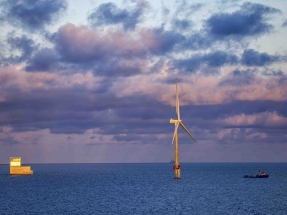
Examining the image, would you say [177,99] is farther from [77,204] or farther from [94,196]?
[77,204]

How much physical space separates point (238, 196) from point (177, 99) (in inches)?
2065

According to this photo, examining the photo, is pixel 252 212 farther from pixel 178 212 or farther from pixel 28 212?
pixel 28 212

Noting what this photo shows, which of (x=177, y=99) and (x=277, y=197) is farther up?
(x=177, y=99)

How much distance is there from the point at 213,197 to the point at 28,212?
168ft

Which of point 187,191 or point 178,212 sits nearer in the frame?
point 178,212

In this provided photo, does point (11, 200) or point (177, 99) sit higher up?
point (177, 99)

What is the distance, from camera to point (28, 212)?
318 feet

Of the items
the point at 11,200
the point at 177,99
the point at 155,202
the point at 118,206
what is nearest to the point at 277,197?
the point at 155,202

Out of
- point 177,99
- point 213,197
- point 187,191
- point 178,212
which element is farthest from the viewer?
point 177,99

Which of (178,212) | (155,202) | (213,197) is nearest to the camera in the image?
(178,212)

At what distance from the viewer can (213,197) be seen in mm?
126500

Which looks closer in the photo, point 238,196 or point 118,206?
point 118,206

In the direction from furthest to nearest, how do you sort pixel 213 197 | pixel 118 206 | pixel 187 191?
pixel 187 191, pixel 213 197, pixel 118 206

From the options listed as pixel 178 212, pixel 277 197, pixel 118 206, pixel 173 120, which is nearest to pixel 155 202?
pixel 118 206
